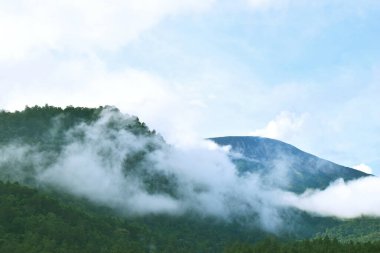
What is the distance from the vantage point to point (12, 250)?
621ft

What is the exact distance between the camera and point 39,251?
196750mm

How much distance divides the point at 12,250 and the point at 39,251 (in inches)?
415
